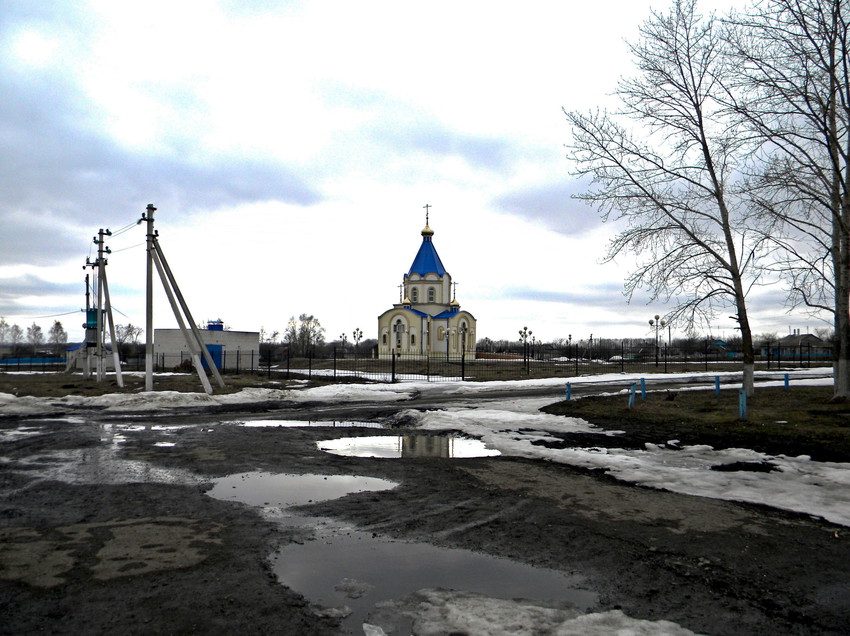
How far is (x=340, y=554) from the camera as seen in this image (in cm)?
519

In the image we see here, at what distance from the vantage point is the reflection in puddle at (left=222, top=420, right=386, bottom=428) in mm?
14034

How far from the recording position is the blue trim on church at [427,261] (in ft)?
202

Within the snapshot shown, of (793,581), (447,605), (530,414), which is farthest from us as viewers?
(530,414)

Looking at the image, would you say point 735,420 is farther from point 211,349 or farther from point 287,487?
point 211,349

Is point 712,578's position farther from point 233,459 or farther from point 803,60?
point 803,60

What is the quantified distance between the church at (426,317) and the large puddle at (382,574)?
4893 cm

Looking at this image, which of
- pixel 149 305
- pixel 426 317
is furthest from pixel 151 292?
pixel 426 317

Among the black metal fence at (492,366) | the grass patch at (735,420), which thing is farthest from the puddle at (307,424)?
the black metal fence at (492,366)

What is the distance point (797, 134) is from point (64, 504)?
1690 cm

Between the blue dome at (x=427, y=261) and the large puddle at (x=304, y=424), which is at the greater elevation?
the blue dome at (x=427, y=261)

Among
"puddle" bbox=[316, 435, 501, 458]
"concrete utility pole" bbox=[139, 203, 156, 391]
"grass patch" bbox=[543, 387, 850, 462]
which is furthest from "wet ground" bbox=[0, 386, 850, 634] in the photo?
"concrete utility pole" bbox=[139, 203, 156, 391]

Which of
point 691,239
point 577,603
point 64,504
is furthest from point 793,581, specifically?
point 691,239

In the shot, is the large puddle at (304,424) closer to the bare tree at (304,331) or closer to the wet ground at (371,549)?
the wet ground at (371,549)

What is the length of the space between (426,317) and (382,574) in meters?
53.8
